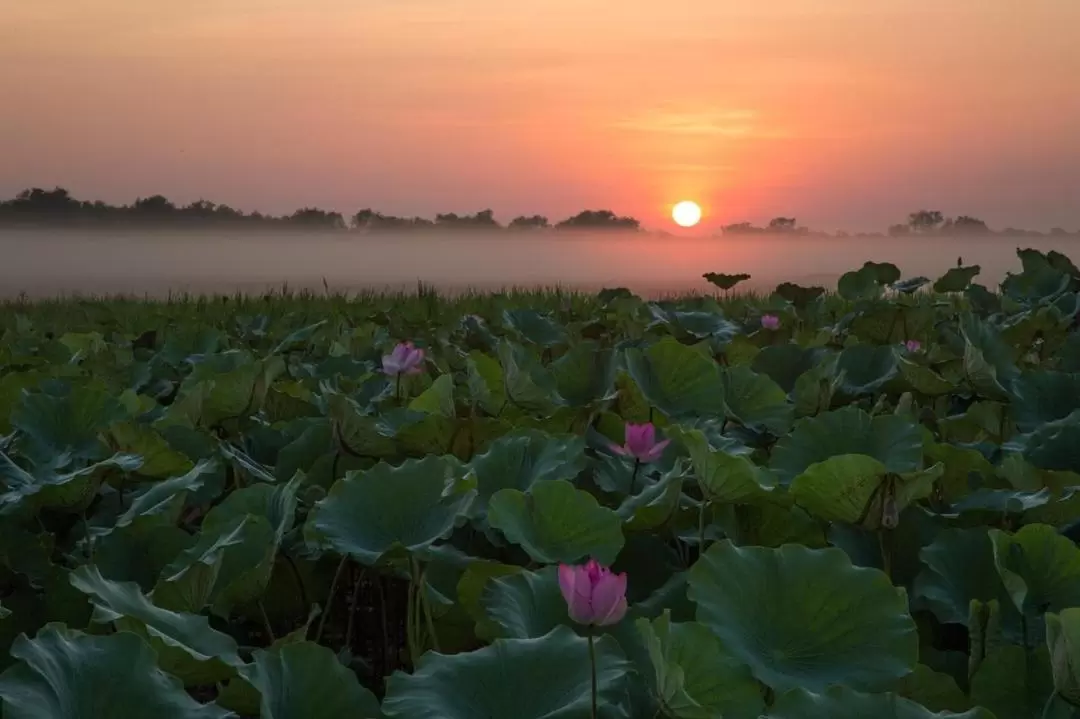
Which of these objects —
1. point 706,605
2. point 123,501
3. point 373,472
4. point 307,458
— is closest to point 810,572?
point 706,605

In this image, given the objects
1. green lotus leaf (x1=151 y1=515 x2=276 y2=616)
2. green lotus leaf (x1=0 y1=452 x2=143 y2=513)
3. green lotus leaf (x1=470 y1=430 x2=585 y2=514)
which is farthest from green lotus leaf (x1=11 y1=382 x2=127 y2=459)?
green lotus leaf (x1=470 y1=430 x2=585 y2=514)

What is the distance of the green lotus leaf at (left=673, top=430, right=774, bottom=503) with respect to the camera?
3.82ft

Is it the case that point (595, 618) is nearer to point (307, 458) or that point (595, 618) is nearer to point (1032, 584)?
point (1032, 584)

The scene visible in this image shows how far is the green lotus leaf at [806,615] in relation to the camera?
940 millimetres

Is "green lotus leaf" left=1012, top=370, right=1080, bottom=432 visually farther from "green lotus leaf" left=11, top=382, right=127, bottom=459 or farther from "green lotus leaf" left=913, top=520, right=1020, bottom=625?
"green lotus leaf" left=11, top=382, right=127, bottom=459

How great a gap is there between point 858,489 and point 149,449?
0.96 meters

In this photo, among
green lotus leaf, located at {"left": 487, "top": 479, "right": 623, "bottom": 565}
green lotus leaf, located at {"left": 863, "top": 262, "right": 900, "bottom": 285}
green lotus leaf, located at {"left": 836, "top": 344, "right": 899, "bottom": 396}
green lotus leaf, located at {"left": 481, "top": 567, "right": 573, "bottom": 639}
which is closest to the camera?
green lotus leaf, located at {"left": 481, "top": 567, "right": 573, "bottom": 639}

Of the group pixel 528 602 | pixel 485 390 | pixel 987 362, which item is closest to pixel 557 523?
pixel 528 602

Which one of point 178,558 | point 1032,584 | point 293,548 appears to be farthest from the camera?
point 293,548

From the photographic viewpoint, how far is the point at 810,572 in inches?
38.5

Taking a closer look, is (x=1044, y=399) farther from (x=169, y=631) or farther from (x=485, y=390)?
(x=169, y=631)

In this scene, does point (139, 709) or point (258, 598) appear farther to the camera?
point (258, 598)

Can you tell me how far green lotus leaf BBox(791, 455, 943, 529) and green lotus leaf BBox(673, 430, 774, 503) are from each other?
0.04 m

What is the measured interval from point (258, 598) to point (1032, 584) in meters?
0.78
